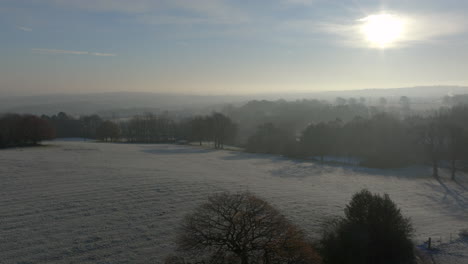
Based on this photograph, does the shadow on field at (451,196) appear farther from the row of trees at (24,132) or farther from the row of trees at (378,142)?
the row of trees at (24,132)

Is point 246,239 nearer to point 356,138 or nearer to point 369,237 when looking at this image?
point 369,237

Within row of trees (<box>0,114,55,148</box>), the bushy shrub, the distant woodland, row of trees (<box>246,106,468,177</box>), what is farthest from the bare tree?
row of trees (<box>0,114,55,148</box>)

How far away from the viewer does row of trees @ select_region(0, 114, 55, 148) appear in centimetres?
5684

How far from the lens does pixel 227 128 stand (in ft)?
258

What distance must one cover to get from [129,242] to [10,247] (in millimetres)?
6095

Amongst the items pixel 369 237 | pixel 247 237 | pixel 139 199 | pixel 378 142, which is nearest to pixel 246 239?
pixel 247 237

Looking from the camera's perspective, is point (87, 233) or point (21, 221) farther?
point (21, 221)

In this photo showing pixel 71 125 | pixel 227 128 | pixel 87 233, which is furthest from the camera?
pixel 71 125

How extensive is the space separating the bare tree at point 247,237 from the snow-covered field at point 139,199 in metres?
3.89

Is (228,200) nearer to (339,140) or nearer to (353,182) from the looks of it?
(353,182)

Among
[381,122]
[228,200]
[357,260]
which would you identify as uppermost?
[381,122]

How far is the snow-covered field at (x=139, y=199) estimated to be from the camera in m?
17.8

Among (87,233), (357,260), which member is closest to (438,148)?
(357,260)

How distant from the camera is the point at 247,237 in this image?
13.9 meters
